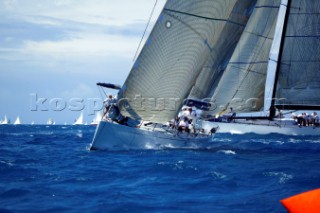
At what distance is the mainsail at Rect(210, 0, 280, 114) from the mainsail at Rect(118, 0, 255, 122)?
8.93 m

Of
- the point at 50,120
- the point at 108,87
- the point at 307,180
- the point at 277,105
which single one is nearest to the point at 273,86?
the point at 277,105

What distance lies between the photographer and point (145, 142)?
78.2 feet

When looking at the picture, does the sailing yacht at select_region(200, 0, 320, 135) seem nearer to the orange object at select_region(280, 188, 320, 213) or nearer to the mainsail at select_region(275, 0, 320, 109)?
the mainsail at select_region(275, 0, 320, 109)

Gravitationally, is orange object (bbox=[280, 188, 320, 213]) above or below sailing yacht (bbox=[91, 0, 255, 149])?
below

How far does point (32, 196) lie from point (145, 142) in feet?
37.3

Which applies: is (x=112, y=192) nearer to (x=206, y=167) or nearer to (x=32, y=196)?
(x=32, y=196)

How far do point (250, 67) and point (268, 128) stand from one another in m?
7.93

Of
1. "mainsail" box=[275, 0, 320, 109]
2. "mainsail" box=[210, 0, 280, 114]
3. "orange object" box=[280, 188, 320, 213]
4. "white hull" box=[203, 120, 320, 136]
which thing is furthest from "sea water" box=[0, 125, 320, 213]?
"white hull" box=[203, 120, 320, 136]

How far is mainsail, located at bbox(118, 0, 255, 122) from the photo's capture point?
23234 mm

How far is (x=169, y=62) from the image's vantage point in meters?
23.5

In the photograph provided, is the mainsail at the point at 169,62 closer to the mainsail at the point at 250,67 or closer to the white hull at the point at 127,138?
the white hull at the point at 127,138

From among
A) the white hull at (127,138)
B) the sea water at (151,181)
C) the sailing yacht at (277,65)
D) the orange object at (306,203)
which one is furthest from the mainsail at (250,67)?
the orange object at (306,203)

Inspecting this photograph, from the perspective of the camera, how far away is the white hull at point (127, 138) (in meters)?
23.0

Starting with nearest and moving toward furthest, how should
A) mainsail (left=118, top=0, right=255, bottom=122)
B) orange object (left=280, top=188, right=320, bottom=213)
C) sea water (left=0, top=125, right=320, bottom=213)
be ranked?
1. orange object (left=280, top=188, right=320, bottom=213)
2. sea water (left=0, top=125, right=320, bottom=213)
3. mainsail (left=118, top=0, right=255, bottom=122)
